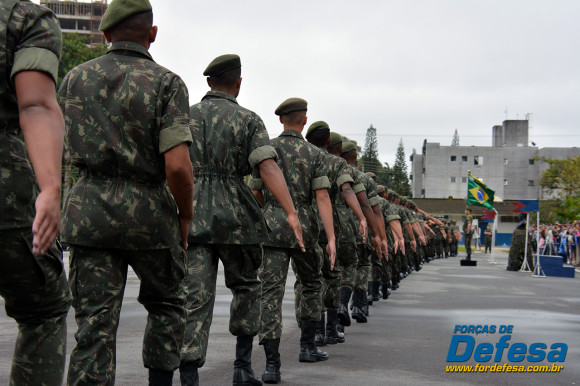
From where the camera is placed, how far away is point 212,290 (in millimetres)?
5297

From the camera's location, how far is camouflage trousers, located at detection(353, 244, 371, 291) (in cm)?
1060

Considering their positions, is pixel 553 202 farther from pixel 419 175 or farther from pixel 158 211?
pixel 158 211

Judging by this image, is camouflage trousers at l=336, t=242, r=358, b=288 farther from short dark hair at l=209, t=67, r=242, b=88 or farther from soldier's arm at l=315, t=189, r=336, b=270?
short dark hair at l=209, t=67, r=242, b=88

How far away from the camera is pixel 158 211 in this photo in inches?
156

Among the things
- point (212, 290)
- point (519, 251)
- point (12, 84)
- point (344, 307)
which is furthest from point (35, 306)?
point (519, 251)

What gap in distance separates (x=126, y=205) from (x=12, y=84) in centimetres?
96

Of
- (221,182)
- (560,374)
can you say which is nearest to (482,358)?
(560,374)

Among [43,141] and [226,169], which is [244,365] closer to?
[226,169]

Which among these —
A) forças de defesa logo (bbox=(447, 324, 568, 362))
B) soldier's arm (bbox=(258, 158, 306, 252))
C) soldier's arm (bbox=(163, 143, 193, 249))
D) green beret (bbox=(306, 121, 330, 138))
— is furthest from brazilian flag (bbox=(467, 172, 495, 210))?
soldier's arm (bbox=(163, 143, 193, 249))

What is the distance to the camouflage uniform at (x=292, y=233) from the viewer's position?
21.7 feet

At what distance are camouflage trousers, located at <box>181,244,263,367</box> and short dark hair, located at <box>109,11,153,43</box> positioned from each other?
1.64 metres

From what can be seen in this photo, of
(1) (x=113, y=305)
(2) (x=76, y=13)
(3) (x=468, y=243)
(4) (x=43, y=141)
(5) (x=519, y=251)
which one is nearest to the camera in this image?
(4) (x=43, y=141)

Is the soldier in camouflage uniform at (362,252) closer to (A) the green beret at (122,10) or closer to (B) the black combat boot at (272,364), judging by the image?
(B) the black combat boot at (272,364)

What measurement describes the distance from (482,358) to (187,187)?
15.1 feet
